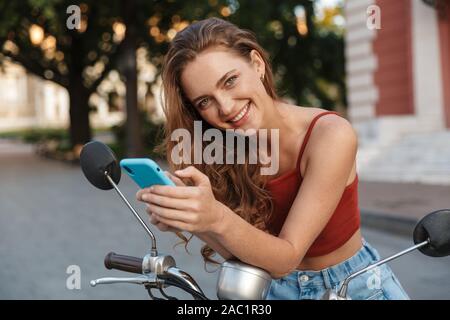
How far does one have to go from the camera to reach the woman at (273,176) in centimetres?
168

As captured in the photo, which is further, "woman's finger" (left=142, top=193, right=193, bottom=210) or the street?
the street

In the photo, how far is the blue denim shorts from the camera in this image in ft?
6.22

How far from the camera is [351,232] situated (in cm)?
201

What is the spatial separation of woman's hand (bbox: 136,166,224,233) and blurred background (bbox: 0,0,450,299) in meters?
1.15

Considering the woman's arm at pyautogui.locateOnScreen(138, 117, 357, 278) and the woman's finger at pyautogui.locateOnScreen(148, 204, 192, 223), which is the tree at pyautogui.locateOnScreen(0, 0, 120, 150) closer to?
the woman's arm at pyautogui.locateOnScreen(138, 117, 357, 278)

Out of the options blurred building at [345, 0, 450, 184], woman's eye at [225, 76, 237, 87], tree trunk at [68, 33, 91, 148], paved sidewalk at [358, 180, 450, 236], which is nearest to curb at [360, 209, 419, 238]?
paved sidewalk at [358, 180, 450, 236]

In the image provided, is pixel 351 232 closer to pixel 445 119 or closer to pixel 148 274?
pixel 148 274

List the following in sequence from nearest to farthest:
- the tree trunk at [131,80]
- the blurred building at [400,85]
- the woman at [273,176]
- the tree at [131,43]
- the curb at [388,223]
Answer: the woman at [273,176] < the curb at [388,223] < the blurred building at [400,85] < the tree trunk at [131,80] < the tree at [131,43]

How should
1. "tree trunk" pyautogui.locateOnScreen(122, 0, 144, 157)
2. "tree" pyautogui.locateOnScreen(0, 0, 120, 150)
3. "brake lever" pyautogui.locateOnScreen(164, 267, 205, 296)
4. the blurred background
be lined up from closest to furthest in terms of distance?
"brake lever" pyautogui.locateOnScreen(164, 267, 205, 296) < the blurred background < "tree trunk" pyautogui.locateOnScreen(122, 0, 144, 157) < "tree" pyautogui.locateOnScreen(0, 0, 120, 150)

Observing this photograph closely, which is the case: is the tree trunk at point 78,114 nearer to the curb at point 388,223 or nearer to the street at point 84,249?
the street at point 84,249

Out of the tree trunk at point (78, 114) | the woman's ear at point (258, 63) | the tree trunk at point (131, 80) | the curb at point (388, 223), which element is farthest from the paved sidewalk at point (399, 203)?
the tree trunk at point (78, 114)

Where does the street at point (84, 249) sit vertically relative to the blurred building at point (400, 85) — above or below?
below

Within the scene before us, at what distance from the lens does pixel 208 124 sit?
2.04 metres

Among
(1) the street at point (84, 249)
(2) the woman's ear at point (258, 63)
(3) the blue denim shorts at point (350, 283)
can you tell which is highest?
(2) the woman's ear at point (258, 63)
